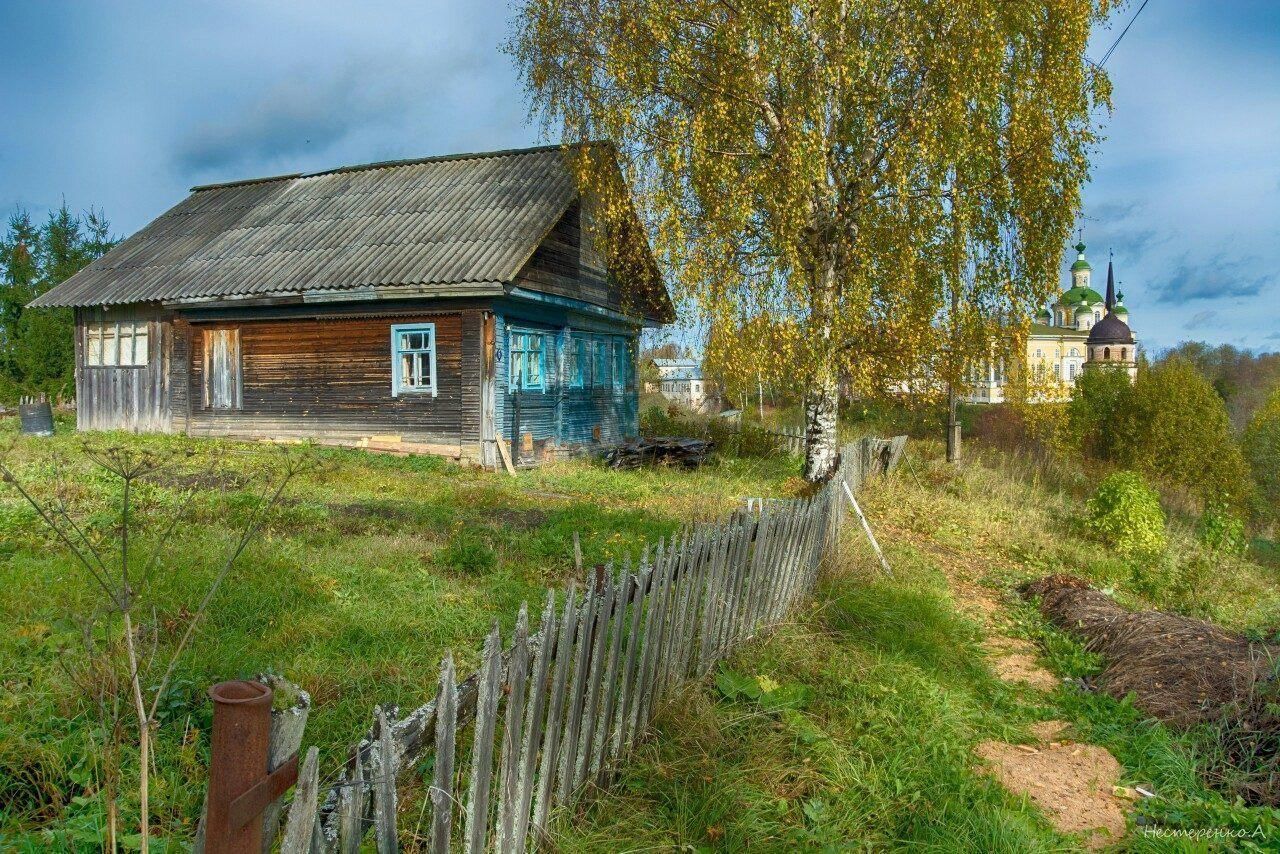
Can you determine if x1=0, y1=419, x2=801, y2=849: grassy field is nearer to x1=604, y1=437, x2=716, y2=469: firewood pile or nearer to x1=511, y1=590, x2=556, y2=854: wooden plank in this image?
x1=511, y1=590, x2=556, y2=854: wooden plank

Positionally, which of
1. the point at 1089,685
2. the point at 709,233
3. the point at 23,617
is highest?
the point at 709,233

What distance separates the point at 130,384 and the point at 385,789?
1823 centimetres

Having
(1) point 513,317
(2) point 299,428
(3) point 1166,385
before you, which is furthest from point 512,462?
(3) point 1166,385

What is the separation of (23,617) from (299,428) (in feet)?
35.2

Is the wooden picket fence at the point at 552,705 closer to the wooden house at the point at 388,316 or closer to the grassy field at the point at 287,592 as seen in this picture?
the grassy field at the point at 287,592

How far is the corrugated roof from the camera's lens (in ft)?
45.0

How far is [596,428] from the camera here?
16.9 meters

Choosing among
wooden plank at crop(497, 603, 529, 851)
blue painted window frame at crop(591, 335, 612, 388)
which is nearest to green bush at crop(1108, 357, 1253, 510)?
blue painted window frame at crop(591, 335, 612, 388)

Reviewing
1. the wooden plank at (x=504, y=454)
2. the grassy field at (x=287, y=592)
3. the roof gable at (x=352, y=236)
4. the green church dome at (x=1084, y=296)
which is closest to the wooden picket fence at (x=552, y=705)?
the grassy field at (x=287, y=592)

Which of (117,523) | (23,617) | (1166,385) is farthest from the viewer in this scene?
(1166,385)

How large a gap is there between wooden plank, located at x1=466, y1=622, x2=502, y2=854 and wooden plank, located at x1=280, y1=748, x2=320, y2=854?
701mm

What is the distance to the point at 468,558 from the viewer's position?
6.46m

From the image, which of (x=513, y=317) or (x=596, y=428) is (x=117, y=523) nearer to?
(x=513, y=317)

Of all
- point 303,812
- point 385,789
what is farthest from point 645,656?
point 303,812
